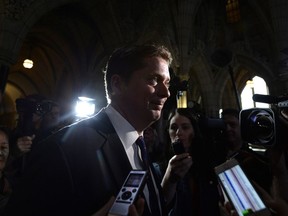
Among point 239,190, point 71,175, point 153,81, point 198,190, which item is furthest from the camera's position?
point 198,190

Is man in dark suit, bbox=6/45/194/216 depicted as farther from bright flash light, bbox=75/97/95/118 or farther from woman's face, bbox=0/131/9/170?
bright flash light, bbox=75/97/95/118

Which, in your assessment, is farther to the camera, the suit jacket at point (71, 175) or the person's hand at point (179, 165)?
the person's hand at point (179, 165)

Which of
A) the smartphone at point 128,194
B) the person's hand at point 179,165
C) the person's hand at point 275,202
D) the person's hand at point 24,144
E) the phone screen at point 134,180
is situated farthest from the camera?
the person's hand at point 24,144

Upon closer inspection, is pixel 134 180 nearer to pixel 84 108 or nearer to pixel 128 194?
pixel 128 194

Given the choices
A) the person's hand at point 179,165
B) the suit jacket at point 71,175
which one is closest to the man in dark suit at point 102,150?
the suit jacket at point 71,175

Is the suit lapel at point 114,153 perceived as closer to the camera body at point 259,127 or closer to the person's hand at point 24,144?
the camera body at point 259,127

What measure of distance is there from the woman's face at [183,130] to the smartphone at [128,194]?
50.6 inches

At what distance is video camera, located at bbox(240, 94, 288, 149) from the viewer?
1.10 metres

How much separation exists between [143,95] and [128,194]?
575mm

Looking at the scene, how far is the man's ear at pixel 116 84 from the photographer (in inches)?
47.9

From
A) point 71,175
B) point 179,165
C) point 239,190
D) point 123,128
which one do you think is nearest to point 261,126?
point 239,190

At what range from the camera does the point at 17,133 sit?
2137mm

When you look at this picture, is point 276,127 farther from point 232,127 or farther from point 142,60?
point 232,127

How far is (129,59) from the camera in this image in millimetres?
1215
